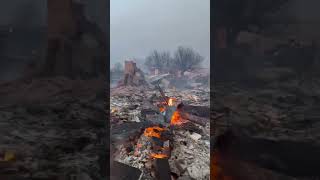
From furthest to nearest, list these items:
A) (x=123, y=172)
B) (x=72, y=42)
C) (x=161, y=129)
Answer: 1. (x=161, y=129)
2. (x=123, y=172)
3. (x=72, y=42)

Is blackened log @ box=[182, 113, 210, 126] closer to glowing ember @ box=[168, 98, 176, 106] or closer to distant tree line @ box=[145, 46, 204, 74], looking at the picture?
glowing ember @ box=[168, 98, 176, 106]

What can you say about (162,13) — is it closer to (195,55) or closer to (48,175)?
(195,55)

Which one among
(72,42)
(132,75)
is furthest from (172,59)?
(72,42)

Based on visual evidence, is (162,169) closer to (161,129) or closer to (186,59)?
(161,129)

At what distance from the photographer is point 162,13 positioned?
6.83ft

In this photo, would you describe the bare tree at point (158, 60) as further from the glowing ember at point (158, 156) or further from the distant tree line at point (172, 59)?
the glowing ember at point (158, 156)

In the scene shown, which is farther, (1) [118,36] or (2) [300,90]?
(1) [118,36]

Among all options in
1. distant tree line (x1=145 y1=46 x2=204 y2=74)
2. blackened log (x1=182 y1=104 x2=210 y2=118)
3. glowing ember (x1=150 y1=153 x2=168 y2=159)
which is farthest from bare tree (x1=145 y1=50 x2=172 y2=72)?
glowing ember (x1=150 y1=153 x2=168 y2=159)

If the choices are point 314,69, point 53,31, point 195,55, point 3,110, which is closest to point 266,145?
point 314,69

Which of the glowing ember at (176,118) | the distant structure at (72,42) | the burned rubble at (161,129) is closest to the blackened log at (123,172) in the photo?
the burned rubble at (161,129)

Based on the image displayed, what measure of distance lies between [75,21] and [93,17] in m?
0.12

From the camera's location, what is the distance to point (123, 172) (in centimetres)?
208

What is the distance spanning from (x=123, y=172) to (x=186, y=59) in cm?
97

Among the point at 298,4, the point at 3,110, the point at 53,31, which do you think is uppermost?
the point at 298,4
